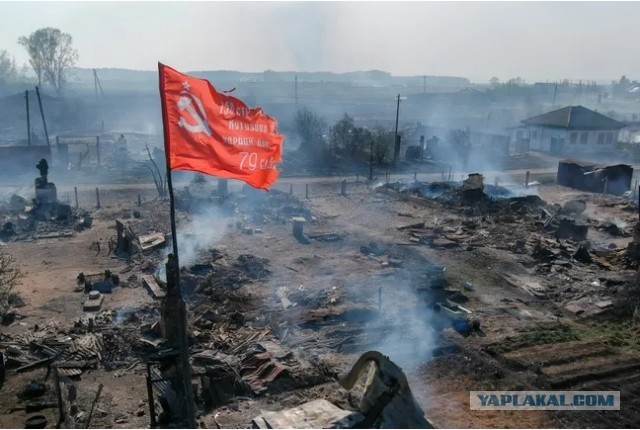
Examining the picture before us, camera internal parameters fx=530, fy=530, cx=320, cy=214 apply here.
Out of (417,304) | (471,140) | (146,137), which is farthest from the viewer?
(146,137)

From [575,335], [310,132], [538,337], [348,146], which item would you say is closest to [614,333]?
[575,335]

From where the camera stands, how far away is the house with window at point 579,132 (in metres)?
45.6

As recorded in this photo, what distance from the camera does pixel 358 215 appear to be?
1017 inches

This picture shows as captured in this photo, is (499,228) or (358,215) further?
(358,215)

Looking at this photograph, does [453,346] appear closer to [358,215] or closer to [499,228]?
[499,228]

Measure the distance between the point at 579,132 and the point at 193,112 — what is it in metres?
45.3

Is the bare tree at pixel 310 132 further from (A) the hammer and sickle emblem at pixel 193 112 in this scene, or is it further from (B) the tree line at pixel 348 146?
(A) the hammer and sickle emblem at pixel 193 112

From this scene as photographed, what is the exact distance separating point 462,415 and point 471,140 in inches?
1686

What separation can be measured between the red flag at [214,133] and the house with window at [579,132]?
43269 mm

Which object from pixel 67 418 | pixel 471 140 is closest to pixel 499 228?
pixel 67 418

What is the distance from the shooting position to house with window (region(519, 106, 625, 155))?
45594 mm

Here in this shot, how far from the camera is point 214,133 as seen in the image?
7957mm

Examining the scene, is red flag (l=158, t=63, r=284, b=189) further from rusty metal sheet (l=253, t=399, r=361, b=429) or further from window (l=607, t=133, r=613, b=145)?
window (l=607, t=133, r=613, b=145)

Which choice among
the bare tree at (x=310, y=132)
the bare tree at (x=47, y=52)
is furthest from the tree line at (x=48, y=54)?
the bare tree at (x=310, y=132)
